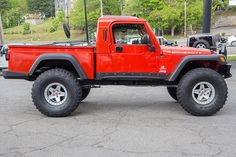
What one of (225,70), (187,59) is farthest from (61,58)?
(225,70)

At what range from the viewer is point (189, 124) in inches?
245

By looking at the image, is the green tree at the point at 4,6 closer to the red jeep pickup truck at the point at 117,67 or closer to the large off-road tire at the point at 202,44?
the large off-road tire at the point at 202,44

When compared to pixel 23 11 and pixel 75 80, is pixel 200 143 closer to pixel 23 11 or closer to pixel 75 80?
pixel 75 80

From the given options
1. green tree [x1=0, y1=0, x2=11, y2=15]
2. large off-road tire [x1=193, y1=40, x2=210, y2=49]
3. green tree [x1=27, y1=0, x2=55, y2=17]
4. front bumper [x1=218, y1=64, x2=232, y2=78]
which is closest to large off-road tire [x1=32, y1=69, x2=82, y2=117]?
front bumper [x1=218, y1=64, x2=232, y2=78]

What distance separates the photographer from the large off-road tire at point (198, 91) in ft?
22.3

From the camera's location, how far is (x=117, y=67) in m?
6.88

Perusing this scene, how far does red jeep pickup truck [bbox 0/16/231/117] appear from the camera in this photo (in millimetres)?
6812

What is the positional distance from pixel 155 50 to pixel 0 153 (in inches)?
140

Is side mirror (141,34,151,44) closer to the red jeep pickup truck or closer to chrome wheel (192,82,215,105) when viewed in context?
the red jeep pickup truck

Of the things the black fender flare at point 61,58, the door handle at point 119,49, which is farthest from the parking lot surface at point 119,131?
the door handle at point 119,49

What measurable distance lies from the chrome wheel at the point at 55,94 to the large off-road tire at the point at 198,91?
2.37 metres

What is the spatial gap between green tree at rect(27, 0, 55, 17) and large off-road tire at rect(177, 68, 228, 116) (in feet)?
384

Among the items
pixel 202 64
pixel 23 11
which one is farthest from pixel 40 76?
pixel 23 11

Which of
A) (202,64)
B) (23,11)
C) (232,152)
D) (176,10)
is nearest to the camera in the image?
(232,152)
